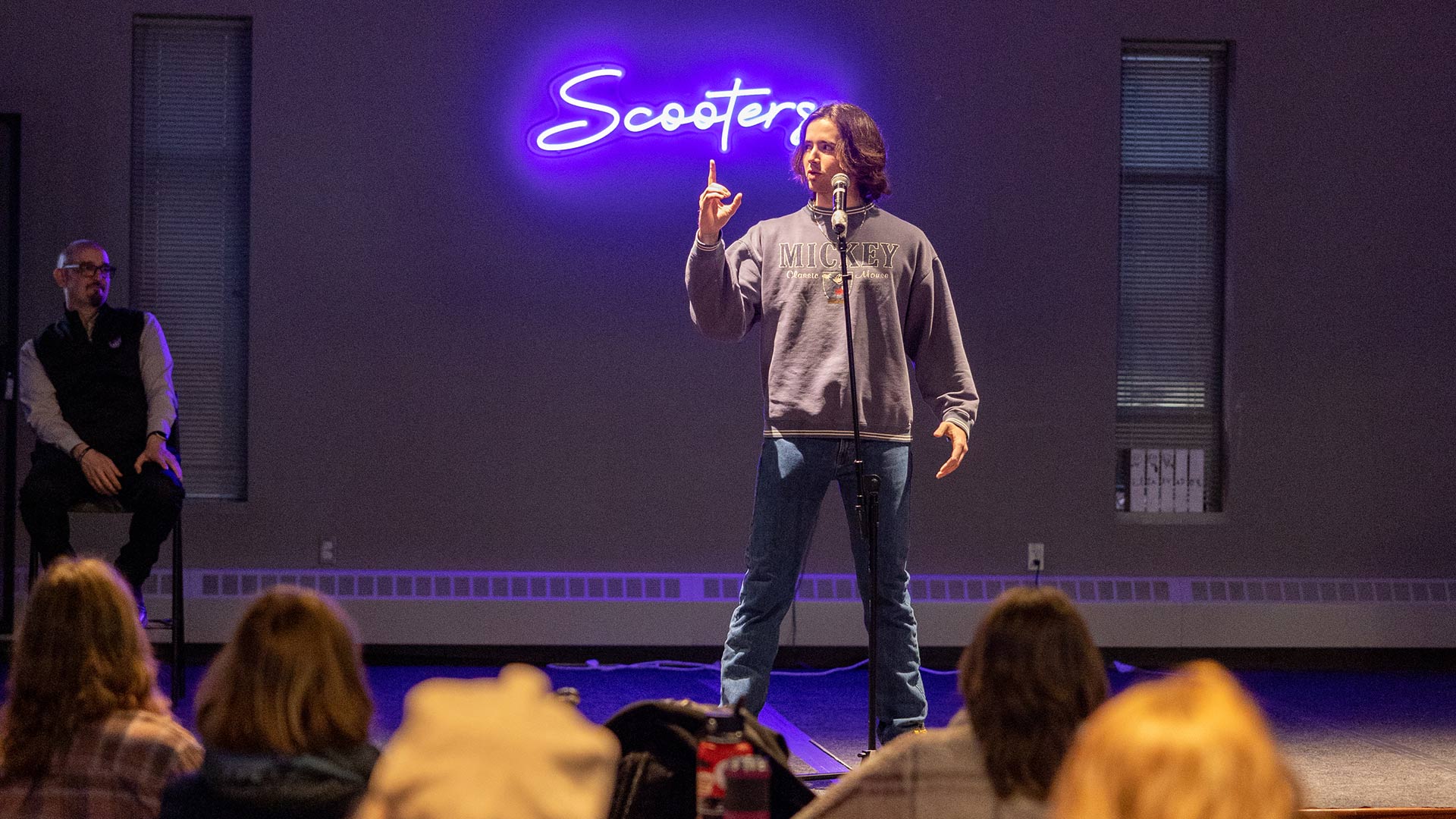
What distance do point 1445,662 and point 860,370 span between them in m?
3.91

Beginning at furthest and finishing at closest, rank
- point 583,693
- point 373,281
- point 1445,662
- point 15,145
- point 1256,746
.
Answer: point 1445,662 → point 373,281 → point 15,145 → point 583,693 → point 1256,746

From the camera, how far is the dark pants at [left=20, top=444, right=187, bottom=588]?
424 cm

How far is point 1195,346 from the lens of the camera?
574 cm

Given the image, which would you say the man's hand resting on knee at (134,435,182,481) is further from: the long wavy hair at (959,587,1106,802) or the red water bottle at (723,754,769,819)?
the long wavy hair at (959,587,1106,802)

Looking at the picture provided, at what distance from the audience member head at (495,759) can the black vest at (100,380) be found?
13.0 feet

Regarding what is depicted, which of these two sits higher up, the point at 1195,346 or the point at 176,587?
the point at 1195,346

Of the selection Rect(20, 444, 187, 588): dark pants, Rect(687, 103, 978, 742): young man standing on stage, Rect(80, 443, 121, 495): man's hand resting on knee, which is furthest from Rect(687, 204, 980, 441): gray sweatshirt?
Rect(80, 443, 121, 495): man's hand resting on knee

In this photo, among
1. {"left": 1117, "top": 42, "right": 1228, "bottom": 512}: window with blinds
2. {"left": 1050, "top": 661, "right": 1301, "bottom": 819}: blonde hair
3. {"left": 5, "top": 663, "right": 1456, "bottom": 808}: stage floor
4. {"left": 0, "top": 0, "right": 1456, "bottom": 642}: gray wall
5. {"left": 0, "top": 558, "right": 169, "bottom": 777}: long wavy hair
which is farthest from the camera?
{"left": 1117, "top": 42, "right": 1228, "bottom": 512}: window with blinds

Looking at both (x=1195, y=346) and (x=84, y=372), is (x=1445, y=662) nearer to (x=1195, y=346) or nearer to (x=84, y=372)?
(x=1195, y=346)

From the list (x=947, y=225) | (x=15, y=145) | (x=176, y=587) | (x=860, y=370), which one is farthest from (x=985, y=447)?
(x=15, y=145)

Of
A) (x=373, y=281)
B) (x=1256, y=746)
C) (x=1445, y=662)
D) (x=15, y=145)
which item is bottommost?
(x=1445, y=662)

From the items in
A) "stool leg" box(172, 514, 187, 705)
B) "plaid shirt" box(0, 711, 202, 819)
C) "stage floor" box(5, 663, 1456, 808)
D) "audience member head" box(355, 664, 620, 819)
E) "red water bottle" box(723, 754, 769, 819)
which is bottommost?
"stage floor" box(5, 663, 1456, 808)

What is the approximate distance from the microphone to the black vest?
2.60 meters

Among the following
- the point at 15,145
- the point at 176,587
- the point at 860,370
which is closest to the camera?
the point at 860,370
